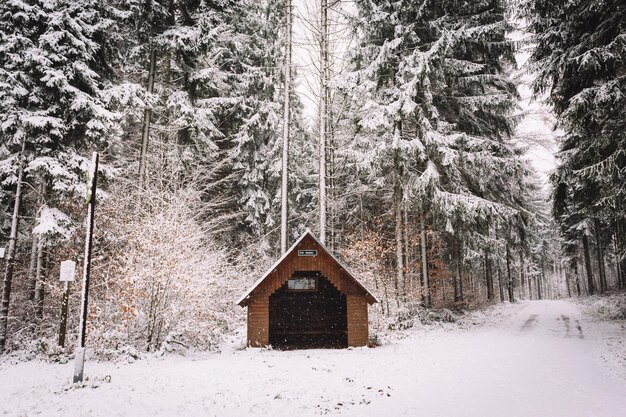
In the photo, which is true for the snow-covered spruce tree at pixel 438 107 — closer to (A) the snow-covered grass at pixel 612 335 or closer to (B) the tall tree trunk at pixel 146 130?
(A) the snow-covered grass at pixel 612 335

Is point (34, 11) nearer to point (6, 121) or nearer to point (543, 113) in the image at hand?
point (6, 121)

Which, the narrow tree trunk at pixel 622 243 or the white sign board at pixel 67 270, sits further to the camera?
the narrow tree trunk at pixel 622 243

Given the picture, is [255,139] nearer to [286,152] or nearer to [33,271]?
[286,152]

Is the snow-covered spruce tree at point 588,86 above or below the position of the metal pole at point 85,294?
above

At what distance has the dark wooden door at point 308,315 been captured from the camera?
564 inches

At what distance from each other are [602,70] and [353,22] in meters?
10.9

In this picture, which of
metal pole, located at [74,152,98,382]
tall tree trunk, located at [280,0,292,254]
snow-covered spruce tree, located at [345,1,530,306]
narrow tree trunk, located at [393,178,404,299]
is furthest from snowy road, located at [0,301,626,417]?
snow-covered spruce tree, located at [345,1,530,306]

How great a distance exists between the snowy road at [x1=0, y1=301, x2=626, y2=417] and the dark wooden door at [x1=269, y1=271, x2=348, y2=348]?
2.32 meters

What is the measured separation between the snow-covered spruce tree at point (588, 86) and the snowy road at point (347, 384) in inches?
213

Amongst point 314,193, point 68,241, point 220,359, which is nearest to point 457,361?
point 220,359

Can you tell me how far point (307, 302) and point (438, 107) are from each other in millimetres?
12270

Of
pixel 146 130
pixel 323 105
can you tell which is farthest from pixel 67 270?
pixel 323 105

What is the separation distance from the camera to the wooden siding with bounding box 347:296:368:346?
12508 millimetres

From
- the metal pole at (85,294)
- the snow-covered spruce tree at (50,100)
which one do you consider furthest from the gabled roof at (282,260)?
the snow-covered spruce tree at (50,100)
